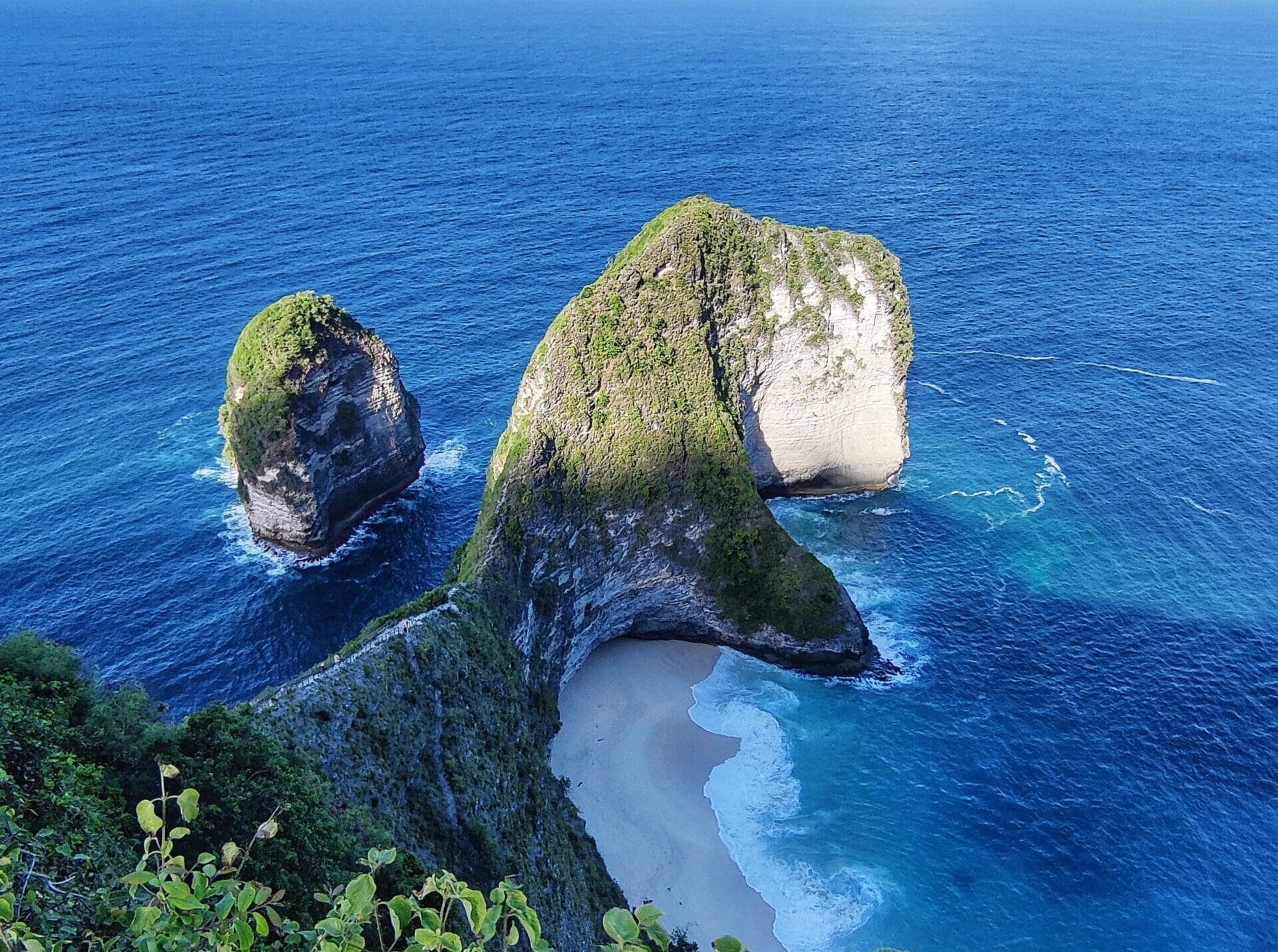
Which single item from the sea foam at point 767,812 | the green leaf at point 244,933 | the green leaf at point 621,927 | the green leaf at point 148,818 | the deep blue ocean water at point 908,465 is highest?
the green leaf at point 148,818

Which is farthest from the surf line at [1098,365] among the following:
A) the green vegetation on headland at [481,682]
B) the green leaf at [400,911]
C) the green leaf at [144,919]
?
the green leaf at [144,919]

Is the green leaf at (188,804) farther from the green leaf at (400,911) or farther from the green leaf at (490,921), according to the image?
the green leaf at (490,921)

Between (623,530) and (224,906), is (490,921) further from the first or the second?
(623,530)

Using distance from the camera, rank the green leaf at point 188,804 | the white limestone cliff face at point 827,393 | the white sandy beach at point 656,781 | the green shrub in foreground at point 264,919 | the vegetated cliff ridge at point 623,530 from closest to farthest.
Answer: the green shrub in foreground at point 264,919
the green leaf at point 188,804
the vegetated cliff ridge at point 623,530
the white sandy beach at point 656,781
the white limestone cliff face at point 827,393

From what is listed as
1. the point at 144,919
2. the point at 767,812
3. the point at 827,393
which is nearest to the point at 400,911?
the point at 144,919

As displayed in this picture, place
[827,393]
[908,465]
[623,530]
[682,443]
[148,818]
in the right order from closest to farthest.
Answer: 1. [148,818]
2. [623,530]
3. [682,443]
4. [827,393]
5. [908,465]

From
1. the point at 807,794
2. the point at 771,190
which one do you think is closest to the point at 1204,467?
the point at 807,794

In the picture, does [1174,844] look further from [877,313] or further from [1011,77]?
[1011,77]
